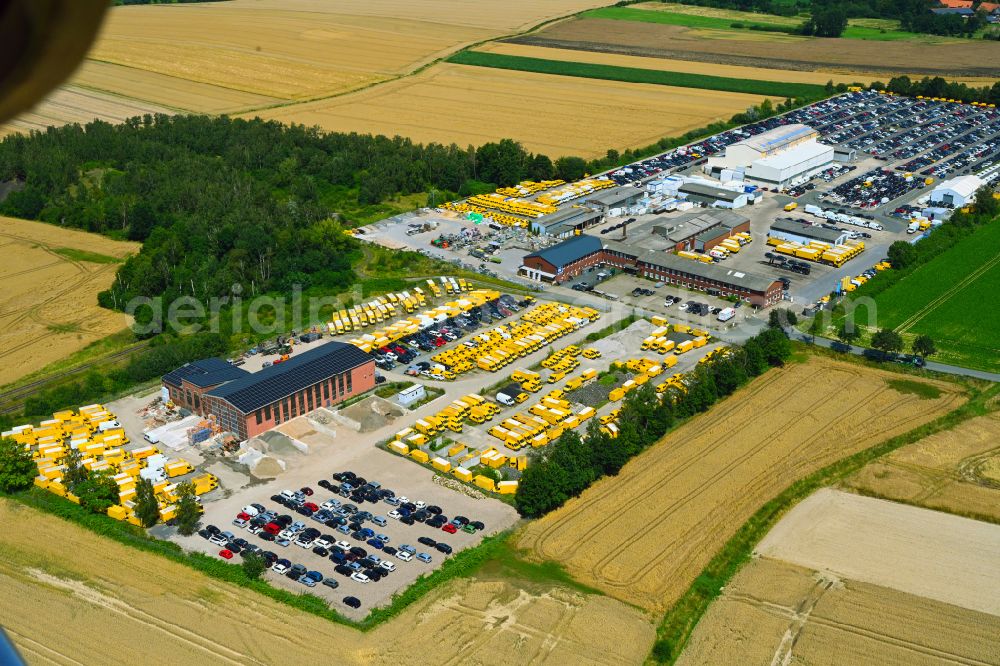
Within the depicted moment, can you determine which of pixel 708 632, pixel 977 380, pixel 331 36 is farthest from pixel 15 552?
pixel 331 36

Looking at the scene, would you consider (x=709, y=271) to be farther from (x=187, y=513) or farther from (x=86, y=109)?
(x=86, y=109)

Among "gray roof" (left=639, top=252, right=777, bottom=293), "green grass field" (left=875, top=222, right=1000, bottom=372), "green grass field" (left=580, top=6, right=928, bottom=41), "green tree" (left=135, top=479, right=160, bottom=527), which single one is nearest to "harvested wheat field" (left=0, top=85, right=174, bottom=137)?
"gray roof" (left=639, top=252, right=777, bottom=293)

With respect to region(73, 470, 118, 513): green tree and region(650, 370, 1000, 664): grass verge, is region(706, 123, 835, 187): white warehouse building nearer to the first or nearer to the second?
region(650, 370, 1000, 664): grass verge

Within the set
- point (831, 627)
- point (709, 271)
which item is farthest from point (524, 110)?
point (831, 627)

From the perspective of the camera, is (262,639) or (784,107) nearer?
(262,639)

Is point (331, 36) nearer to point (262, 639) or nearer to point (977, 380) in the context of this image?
point (977, 380)

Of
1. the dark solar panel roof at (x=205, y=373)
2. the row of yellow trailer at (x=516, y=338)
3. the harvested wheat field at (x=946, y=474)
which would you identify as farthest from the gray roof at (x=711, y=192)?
the dark solar panel roof at (x=205, y=373)

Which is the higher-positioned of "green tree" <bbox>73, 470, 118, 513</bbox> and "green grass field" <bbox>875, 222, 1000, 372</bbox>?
"green grass field" <bbox>875, 222, 1000, 372</bbox>
